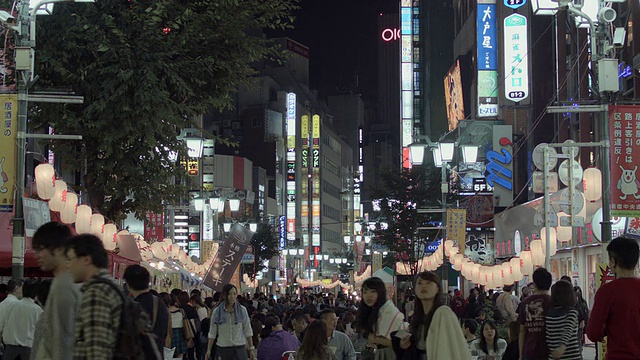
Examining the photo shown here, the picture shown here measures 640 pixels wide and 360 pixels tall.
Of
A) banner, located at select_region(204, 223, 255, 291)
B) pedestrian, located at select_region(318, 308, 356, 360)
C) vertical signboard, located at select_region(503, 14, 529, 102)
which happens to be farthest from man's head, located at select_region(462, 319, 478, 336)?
vertical signboard, located at select_region(503, 14, 529, 102)

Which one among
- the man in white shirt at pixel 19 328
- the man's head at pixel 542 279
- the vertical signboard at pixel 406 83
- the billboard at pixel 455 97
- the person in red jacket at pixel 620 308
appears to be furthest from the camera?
the vertical signboard at pixel 406 83

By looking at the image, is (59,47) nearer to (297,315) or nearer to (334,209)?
(297,315)

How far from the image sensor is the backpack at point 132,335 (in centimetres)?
604

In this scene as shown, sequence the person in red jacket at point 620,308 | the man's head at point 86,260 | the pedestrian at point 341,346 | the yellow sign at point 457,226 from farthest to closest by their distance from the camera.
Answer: the yellow sign at point 457,226, the pedestrian at point 341,346, the person in red jacket at point 620,308, the man's head at point 86,260

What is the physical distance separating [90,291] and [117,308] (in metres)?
0.20

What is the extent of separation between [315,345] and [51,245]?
3675 mm

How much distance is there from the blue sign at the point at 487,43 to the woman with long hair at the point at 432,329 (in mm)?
39624

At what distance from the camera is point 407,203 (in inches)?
1864

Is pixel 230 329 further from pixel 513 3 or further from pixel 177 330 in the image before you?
pixel 513 3

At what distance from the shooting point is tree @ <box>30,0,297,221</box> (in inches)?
785

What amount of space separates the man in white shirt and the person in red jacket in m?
7.64

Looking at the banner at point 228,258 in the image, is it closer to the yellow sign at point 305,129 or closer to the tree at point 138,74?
the tree at point 138,74

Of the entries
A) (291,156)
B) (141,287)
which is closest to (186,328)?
(141,287)

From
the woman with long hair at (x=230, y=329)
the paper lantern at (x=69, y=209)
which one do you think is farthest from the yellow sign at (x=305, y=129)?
the woman with long hair at (x=230, y=329)
